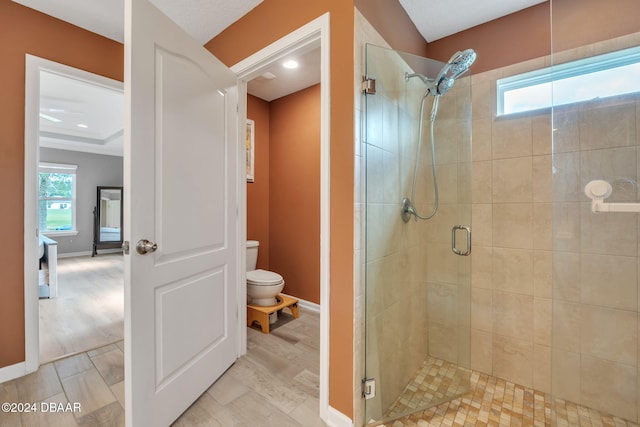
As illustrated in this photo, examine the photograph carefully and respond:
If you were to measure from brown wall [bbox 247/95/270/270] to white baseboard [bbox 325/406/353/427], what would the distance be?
2007mm

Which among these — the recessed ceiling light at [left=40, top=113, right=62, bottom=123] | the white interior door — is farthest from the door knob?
the recessed ceiling light at [left=40, top=113, right=62, bottom=123]

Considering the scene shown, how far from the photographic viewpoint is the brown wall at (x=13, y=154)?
5.51 feet

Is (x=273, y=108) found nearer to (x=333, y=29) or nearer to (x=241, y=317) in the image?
(x=333, y=29)

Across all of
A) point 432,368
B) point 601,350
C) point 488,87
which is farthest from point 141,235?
point 601,350

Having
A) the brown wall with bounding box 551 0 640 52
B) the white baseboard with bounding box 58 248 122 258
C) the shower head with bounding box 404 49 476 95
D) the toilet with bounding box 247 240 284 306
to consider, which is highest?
the brown wall with bounding box 551 0 640 52

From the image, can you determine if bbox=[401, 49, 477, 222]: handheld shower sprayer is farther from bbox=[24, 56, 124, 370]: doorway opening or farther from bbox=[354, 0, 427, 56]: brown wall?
bbox=[24, 56, 124, 370]: doorway opening

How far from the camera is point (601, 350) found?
1.38 metres

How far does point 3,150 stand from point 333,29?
2.21m

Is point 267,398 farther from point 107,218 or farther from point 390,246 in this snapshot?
point 107,218

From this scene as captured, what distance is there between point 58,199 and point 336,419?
24.4ft

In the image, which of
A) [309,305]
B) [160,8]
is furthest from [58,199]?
[309,305]

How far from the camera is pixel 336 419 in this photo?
1.35m

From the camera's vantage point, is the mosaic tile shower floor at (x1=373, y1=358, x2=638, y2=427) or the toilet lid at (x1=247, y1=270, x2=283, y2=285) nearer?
the mosaic tile shower floor at (x1=373, y1=358, x2=638, y2=427)

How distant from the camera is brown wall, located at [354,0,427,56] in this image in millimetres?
1409
